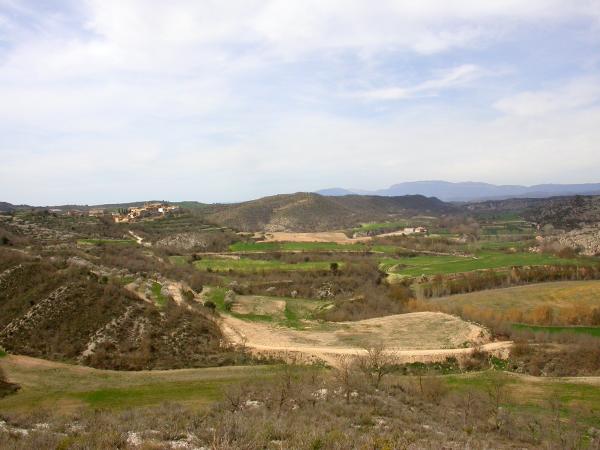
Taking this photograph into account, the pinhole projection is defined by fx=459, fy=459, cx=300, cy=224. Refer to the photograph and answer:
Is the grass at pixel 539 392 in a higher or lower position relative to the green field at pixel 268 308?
lower

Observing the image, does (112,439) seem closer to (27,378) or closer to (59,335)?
(27,378)

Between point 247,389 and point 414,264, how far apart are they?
237 feet

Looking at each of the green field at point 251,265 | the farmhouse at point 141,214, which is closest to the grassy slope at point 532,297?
the green field at point 251,265

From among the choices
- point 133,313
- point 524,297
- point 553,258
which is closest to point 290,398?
point 133,313

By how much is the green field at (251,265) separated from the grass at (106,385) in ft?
148

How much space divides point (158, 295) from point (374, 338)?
22014mm

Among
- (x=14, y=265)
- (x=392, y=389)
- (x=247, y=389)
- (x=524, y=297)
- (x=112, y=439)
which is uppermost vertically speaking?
(x=14, y=265)

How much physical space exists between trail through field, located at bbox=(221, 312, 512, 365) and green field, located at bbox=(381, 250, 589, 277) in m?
31.3

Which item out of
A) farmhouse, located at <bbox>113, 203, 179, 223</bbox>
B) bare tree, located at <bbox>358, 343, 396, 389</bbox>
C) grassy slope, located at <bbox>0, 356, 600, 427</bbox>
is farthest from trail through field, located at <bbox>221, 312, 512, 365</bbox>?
farmhouse, located at <bbox>113, 203, 179, 223</bbox>

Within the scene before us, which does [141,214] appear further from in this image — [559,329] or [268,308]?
[559,329]

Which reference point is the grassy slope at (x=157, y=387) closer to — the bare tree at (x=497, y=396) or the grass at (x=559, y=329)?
the bare tree at (x=497, y=396)

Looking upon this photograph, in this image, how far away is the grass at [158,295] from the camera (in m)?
43.8

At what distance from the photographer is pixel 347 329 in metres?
47.1

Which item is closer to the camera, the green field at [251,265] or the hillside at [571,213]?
the green field at [251,265]
